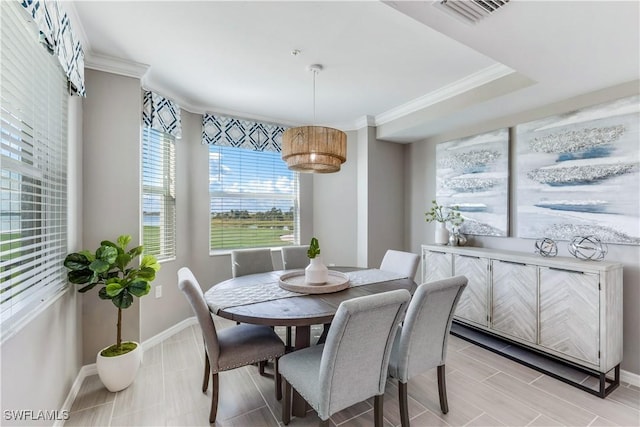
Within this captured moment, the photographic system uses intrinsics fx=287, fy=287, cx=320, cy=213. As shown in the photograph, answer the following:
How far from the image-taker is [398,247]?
4379 mm

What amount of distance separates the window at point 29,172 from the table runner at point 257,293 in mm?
943

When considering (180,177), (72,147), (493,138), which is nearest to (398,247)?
(493,138)

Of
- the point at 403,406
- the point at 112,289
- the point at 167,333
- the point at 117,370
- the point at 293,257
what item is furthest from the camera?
the point at 293,257

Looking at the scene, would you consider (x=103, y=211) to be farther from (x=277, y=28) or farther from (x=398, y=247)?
(x=398, y=247)

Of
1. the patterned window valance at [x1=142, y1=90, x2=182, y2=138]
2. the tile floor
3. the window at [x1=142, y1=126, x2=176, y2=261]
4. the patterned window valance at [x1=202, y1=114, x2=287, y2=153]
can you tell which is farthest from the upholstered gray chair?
the patterned window valance at [x1=202, y1=114, x2=287, y2=153]

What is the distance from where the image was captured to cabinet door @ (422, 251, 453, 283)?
10.7ft

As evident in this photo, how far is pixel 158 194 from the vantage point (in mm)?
3193

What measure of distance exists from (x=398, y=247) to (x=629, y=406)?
269 cm

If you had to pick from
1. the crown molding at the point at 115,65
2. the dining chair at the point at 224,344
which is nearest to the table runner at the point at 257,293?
the dining chair at the point at 224,344

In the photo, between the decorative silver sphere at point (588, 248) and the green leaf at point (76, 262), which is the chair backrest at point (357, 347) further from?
the decorative silver sphere at point (588, 248)

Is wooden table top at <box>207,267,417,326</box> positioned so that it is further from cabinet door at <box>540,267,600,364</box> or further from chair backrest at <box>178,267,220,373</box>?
cabinet door at <box>540,267,600,364</box>

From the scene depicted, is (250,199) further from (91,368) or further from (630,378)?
(630,378)

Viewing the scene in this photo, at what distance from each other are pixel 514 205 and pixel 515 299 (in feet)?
3.30

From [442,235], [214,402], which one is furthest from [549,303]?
[214,402]
